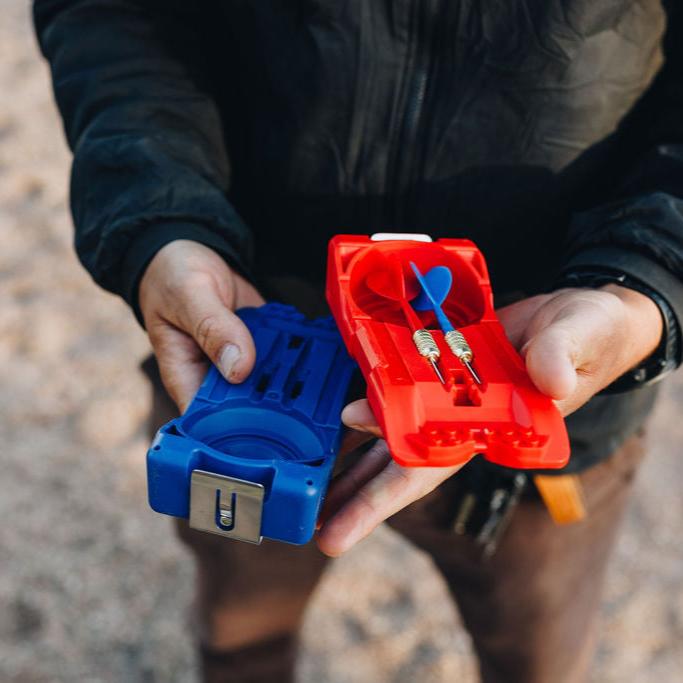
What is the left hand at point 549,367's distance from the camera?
2.19 feet

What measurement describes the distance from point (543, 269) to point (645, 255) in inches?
7.1

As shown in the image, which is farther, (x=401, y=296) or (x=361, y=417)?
(x=401, y=296)

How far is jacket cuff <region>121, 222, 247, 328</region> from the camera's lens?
84 cm

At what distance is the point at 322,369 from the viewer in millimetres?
805

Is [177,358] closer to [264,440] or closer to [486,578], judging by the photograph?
[264,440]

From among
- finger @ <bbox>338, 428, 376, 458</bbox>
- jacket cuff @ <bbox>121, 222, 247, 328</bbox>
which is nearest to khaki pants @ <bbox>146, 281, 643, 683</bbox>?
jacket cuff @ <bbox>121, 222, 247, 328</bbox>

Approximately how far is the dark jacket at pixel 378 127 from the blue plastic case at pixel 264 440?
0.13 meters

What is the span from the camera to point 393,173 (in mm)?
863

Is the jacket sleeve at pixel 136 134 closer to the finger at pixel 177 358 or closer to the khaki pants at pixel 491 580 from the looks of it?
the finger at pixel 177 358

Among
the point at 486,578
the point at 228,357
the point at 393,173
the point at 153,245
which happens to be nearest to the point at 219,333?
the point at 228,357

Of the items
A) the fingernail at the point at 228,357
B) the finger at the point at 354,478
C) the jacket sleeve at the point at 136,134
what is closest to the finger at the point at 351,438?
the finger at the point at 354,478

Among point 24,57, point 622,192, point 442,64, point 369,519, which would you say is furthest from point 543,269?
point 24,57

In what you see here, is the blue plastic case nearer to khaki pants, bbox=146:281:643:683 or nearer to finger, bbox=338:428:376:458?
finger, bbox=338:428:376:458

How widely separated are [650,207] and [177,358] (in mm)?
484
